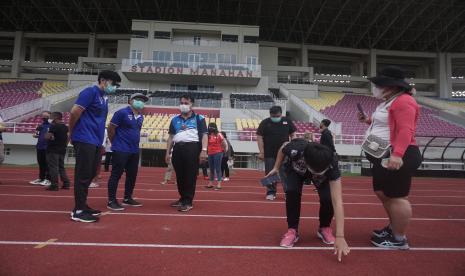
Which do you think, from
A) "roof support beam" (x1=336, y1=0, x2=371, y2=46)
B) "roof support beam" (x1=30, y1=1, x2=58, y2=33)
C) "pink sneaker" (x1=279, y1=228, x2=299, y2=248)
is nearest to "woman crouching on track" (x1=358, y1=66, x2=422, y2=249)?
"pink sneaker" (x1=279, y1=228, x2=299, y2=248)

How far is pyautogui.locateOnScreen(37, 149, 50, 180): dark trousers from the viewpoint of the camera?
27.8 feet

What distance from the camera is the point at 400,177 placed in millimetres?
3299

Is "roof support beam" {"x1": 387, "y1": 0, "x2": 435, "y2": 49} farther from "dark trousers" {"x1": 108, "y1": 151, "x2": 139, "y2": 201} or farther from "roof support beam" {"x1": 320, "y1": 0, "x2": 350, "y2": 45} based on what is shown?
"dark trousers" {"x1": 108, "y1": 151, "x2": 139, "y2": 201}

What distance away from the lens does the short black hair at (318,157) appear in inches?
121

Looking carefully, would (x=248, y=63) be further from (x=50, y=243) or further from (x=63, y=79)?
(x=50, y=243)

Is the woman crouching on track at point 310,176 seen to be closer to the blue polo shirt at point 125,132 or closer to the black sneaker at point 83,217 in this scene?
the black sneaker at point 83,217

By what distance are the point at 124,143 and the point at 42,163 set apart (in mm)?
4630

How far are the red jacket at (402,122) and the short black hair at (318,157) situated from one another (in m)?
0.62

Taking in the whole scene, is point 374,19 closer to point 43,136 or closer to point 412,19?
point 412,19

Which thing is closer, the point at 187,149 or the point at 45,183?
the point at 187,149

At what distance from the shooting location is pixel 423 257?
10.5 feet

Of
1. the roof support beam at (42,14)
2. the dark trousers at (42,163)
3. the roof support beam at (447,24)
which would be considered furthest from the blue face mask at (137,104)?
the roof support beam at (447,24)

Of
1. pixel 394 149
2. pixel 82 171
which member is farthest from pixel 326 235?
pixel 82 171

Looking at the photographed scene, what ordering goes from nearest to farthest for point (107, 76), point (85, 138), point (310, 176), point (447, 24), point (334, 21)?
1. point (310, 176)
2. point (85, 138)
3. point (107, 76)
4. point (334, 21)
5. point (447, 24)
